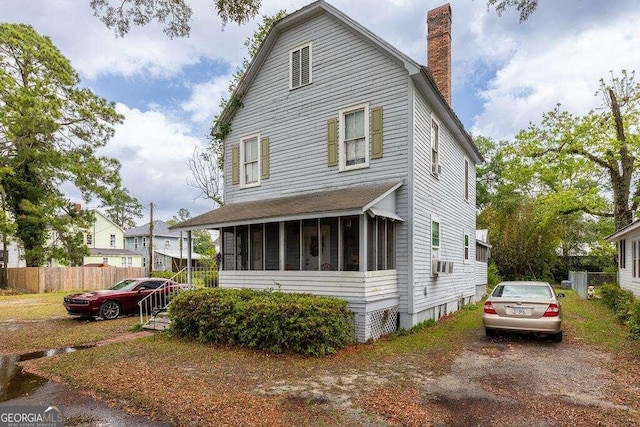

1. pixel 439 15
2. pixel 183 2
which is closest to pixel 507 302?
pixel 183 2

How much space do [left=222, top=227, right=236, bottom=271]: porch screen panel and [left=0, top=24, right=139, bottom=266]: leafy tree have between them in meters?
19.1

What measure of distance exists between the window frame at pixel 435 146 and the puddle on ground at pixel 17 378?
37.5ft

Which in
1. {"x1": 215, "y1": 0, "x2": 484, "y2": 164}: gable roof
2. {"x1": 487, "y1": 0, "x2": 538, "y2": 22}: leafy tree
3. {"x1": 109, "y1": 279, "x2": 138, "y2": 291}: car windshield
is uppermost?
{"x1": 215, "y1": 0, "x2": 484, "y2": 164}: gable roof

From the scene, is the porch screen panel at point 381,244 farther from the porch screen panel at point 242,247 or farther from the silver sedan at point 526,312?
the porch screen panel at point 242,247

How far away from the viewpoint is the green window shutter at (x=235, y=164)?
1469 cm

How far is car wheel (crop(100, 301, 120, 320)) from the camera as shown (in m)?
13.9

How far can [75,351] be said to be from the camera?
8984mm

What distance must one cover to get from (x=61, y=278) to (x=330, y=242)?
24050 millimetres

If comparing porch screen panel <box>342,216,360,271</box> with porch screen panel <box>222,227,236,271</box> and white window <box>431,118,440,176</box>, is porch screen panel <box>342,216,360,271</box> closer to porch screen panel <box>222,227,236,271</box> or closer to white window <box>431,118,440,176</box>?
white window <box>431,118,440,176</box>

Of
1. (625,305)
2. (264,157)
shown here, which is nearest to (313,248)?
(264,157)

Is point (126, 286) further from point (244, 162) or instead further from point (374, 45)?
point (374, 45)

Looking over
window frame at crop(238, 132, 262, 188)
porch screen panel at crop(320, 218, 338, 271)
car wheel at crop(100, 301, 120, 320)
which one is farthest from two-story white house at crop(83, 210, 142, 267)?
porch screen panel at crop(320, 218, 338, 271)

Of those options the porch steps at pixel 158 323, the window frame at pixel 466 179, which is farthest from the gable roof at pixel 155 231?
the window frame at pixel 466 179

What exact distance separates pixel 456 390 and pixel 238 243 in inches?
381
